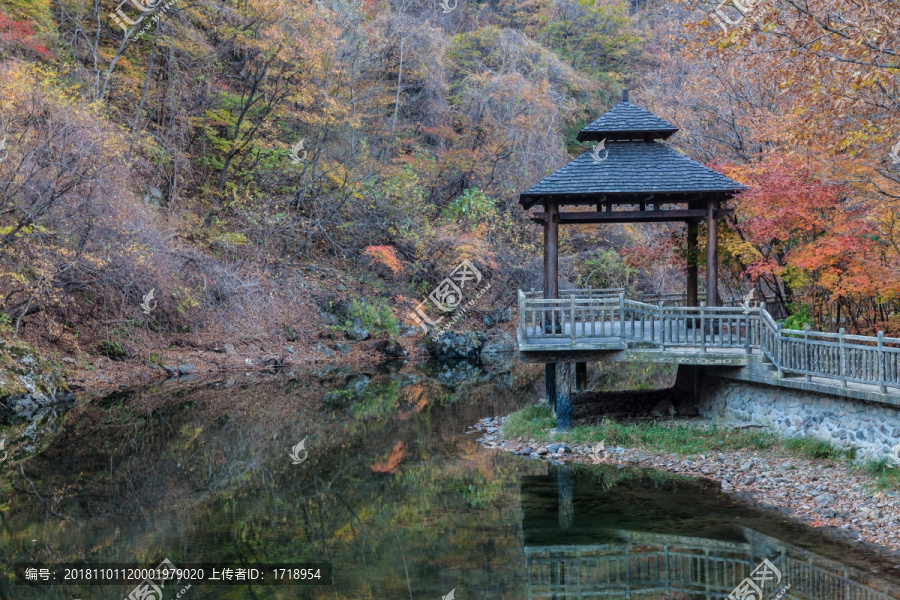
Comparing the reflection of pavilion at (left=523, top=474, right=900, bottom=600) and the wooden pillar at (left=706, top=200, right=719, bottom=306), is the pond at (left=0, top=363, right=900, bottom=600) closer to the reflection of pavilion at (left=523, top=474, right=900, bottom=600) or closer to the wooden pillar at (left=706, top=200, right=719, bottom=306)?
the reflection of pavilion at (left=523, top=474, right=900, bottom=600)

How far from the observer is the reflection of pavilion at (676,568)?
674 cm

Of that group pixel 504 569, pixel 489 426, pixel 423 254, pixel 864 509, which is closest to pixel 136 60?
pixel 423 254

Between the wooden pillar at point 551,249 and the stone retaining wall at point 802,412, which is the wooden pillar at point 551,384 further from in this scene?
the stone retaining wall at point 802,412

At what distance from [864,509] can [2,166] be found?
16857 mm

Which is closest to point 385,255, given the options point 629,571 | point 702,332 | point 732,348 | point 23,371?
point 23,371

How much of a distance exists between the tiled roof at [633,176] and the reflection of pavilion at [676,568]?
5.97 m

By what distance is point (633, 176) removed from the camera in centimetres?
1262

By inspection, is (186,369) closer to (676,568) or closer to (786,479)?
(786,479)

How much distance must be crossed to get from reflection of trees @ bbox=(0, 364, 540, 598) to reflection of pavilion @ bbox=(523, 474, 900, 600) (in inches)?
20.1

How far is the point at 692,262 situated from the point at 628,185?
2736mm

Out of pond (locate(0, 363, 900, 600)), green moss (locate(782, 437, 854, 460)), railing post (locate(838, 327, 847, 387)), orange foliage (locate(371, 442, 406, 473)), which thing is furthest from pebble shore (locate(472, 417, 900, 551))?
orange foliage (locate(371, 442, 406, 473))

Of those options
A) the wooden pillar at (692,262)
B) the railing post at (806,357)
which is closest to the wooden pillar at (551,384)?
the wooden pillar at (692,262)

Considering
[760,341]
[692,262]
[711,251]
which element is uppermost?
[711,251]

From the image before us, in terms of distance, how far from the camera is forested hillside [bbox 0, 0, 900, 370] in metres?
11.2
